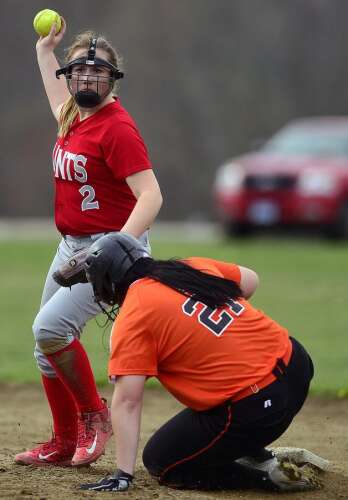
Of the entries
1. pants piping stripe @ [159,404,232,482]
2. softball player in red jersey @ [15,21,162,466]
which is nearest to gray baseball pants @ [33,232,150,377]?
softball player in red jersey @ [15,21,162,466]

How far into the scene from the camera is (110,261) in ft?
16.5

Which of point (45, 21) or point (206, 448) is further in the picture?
point (45, 21)

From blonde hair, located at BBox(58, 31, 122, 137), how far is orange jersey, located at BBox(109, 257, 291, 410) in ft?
3.69

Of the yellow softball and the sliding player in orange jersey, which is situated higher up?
the yellow softball

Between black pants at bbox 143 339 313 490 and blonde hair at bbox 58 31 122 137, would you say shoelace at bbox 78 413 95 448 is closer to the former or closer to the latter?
black pants at bbox 143 339 313 490

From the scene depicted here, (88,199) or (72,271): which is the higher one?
(88,199)

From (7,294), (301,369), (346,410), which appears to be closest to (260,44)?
(7,294)

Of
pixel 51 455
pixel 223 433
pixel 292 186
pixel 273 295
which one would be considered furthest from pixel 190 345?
pixel 292 186

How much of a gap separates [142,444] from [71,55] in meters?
2.30

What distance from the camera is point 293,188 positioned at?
56.8ft

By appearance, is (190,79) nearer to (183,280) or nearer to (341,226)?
(341,226)

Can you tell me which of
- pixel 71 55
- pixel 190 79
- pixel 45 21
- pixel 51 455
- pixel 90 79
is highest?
pixel 190 79

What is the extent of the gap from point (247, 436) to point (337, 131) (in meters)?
13.9

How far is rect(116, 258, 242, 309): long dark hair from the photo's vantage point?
5.08m
